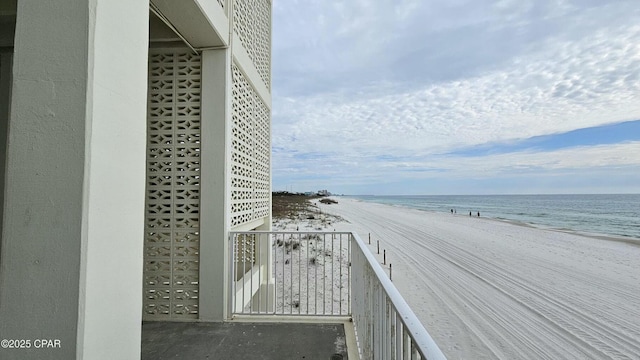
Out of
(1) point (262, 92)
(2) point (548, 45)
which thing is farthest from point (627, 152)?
(1) point (262, 92)

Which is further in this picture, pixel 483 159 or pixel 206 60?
pixel 483 159

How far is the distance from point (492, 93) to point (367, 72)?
10457mm

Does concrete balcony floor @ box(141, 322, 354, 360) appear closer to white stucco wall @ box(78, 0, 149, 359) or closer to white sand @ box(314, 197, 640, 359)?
white stucco wall @ box(78, 0, 149, 359)

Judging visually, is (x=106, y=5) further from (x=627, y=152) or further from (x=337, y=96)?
(x=627, y=152)

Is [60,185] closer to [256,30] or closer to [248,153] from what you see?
[248,153]

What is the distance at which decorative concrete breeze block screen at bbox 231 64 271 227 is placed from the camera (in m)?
3.90

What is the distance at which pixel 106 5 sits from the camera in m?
1.34

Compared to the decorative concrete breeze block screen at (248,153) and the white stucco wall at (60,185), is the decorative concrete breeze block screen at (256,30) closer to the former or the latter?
the decorative concrete breeze block screen at (248,153)

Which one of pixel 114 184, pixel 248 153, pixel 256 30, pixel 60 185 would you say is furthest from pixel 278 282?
pixel 60 185

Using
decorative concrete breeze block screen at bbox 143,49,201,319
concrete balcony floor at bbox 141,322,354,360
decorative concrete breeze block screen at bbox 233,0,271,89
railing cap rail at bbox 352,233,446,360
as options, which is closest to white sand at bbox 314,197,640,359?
concrete balcony floor at bbox 141,322,354,360

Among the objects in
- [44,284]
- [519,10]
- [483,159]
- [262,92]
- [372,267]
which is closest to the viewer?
[44,284]

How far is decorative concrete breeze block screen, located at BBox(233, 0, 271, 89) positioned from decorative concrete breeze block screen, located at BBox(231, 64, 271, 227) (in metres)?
0.54

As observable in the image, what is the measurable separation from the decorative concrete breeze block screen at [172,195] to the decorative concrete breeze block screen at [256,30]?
104 cm

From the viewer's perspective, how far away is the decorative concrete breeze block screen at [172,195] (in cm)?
332
